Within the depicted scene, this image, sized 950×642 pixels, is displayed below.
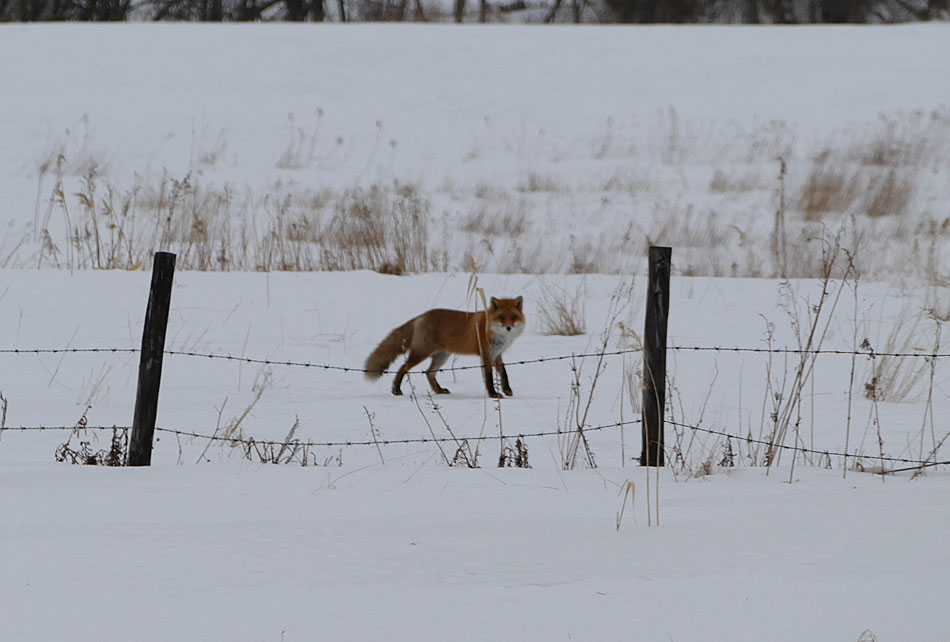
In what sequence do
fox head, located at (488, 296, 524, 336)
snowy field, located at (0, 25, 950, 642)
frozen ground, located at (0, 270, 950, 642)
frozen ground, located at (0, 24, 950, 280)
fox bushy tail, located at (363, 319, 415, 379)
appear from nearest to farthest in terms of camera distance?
frozen ground, located at (0, 270, 950, 642), snowy field, located at (0, 25, 950, 642), fox head, located at (488, 296, 524, 336), fox bushy tail, located at (363, 319, 415, 379), frozen ground, located at (0, 24, 950, 280)

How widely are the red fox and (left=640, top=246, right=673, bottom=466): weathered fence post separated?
224cm

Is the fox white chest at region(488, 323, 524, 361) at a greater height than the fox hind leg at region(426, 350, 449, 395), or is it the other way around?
the fox white chest at region(488, 323, 524, 361)

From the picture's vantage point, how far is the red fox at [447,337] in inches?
266

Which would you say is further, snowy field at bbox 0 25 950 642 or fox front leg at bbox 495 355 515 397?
fox front leg at bbox 495 355 515 397

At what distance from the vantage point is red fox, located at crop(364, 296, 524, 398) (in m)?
6.76

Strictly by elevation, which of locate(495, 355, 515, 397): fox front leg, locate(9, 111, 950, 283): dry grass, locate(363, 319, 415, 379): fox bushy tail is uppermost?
locate(9, 111, 950, 283): dry grass

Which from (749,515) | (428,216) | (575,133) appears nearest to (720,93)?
(575,133)

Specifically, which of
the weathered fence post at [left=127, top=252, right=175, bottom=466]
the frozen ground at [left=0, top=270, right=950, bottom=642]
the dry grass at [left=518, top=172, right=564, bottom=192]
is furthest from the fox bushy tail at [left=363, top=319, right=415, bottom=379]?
the dry grass at [left=518, top=172, right=564, bottom=192]

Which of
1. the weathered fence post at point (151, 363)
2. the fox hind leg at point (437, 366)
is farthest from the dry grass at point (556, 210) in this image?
the weathered fence post at point (151, 363)

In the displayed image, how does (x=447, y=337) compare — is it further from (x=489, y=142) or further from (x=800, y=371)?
(x=489, y=142)

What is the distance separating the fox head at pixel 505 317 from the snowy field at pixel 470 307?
0.47m

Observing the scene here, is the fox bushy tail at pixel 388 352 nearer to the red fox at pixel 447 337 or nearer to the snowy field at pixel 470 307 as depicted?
the red fox at pixel 447 337

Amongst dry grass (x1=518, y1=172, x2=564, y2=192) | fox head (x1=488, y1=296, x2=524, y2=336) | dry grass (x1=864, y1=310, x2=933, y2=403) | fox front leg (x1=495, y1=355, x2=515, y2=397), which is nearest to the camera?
dry grass (x1=864, y1=310, x2=933, y2=403)

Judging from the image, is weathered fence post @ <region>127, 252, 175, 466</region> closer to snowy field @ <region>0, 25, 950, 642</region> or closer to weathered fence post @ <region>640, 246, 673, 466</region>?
snowy field @ <region>0, 25, 950, 642</region>
